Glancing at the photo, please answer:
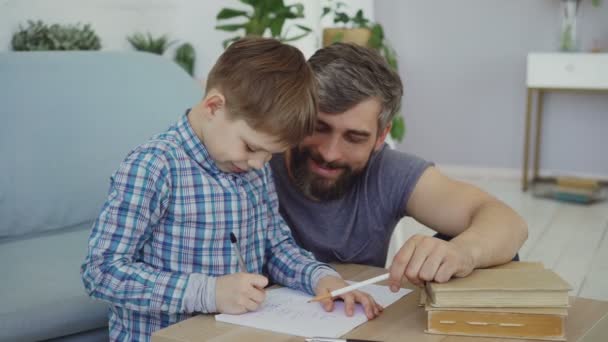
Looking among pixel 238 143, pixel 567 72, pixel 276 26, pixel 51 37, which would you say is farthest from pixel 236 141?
pixel 567 72

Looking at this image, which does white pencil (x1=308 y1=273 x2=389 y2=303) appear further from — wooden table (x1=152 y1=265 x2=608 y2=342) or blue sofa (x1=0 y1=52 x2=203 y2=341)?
blue sofa (x1=0 y1=52 x2=203 y2=341)

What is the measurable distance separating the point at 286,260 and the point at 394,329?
0.97 feet

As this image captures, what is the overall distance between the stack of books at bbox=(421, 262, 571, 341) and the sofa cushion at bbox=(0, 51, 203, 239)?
1166mm

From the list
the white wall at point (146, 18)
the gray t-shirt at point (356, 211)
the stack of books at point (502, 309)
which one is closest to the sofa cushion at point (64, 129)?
the gray t-shirt at point (356, 211)

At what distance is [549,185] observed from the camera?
496 cm

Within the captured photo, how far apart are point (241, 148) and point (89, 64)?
114 cm

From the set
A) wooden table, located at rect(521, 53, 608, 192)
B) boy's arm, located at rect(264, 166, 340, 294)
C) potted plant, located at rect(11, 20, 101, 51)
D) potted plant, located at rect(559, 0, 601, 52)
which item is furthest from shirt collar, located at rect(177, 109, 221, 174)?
potted plant, located at rect(559, 0, 601, 52)

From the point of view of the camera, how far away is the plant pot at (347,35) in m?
3.90

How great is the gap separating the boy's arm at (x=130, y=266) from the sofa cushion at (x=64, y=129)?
83 cm

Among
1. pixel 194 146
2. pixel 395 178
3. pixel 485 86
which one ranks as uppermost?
pixel 194 146

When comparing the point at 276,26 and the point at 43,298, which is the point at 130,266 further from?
the point at 276,26

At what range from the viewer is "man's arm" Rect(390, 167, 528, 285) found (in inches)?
47.1

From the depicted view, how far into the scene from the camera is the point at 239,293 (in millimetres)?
1178

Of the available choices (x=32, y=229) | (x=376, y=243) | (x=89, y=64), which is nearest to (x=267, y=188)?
(x=376, y=243)
